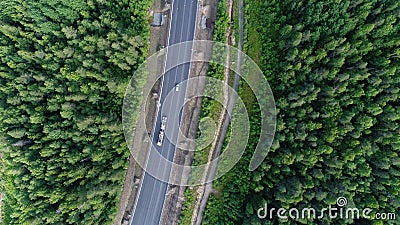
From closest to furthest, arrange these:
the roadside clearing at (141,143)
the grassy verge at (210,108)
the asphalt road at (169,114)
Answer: the grassy verge at (210,108) < the roadside clearing at (141,143) < the asphalt road at (169,114)

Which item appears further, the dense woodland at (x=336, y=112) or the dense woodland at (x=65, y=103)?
the dense woodland at (x=65, y=103)

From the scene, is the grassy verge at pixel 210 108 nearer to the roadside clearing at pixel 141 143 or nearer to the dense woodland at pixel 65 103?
the roadside clearing at pixel 141 143

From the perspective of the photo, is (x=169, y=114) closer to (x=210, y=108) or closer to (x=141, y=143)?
(x=141, y=143)

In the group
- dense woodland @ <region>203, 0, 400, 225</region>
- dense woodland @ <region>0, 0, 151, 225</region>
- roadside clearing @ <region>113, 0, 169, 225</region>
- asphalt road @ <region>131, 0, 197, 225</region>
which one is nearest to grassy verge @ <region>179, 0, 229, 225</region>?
asphalt road @ <region>131, 0, 197, 225</region>

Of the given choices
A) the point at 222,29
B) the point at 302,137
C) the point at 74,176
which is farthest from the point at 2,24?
the point at 302,137

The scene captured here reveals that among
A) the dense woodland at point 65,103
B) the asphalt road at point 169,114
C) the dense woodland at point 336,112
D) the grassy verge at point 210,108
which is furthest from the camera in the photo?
the asphalt road at point 169,114

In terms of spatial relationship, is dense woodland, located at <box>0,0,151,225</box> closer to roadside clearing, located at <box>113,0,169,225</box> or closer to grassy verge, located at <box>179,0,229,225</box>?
roadside clearing, located at <box>113,0,169,225</box>

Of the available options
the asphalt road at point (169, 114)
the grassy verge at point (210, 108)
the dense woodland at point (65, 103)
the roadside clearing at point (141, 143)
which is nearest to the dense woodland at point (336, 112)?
the grassy verge at point (210, 108)
